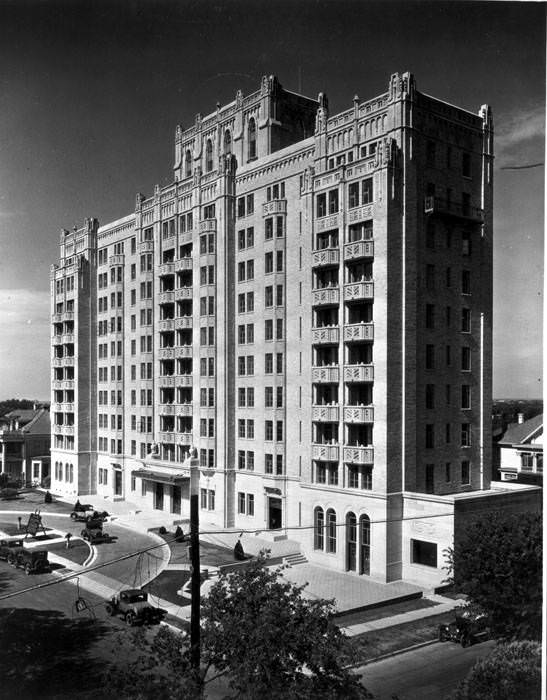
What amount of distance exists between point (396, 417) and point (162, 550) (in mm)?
18855

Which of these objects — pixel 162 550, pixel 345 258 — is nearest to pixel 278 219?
pixel 345 258

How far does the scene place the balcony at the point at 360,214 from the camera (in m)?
40.6

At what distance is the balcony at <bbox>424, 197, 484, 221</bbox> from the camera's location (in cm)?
4116

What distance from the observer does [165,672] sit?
24391 millimetres

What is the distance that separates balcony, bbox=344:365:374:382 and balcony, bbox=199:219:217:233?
20019 millimetres

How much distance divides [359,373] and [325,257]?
28.2 ft

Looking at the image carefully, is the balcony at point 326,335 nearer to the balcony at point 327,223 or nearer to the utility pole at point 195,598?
the balcony at point 327,223

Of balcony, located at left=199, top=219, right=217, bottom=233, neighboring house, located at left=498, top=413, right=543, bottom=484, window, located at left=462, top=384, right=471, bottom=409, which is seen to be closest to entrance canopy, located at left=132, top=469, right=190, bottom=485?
balcony, located at left=199, top=219, right=217, bottom=233

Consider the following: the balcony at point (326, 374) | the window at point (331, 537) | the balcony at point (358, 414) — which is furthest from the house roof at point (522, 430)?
the window at point (331, 537)

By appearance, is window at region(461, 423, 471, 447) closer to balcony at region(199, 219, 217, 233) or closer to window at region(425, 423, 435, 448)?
window at region(425, 423, 435, 448)

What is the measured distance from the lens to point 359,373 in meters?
40.9

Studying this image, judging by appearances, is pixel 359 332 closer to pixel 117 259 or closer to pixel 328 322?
pixel 328 322

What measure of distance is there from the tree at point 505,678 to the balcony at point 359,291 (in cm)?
2400

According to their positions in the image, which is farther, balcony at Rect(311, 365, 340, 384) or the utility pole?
balcony at Rect(311, 365, 340, 384)
